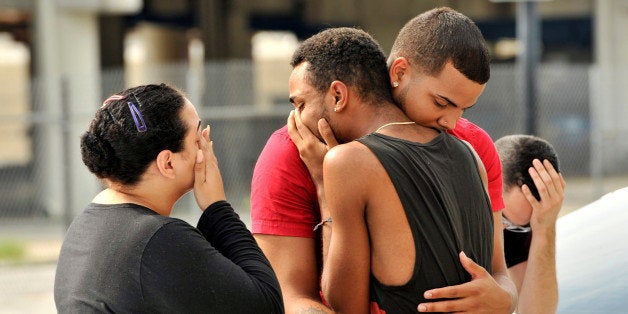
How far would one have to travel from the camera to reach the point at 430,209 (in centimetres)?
246

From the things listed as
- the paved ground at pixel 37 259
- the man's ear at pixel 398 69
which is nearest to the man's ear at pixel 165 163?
the man's ear at pixel 398 69

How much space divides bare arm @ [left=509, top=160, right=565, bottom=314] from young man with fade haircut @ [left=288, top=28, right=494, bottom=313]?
700mm

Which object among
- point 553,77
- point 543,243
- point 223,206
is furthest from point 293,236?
point 553,77

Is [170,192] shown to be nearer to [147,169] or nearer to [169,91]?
[147,169]

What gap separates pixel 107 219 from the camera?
254 cm

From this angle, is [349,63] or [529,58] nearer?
[349,63]

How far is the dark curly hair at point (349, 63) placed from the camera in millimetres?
2646

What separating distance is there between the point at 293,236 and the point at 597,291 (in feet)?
3.75

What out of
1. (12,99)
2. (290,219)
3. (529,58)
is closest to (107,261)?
(290,219)

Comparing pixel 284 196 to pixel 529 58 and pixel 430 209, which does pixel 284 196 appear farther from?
pixel 529 58

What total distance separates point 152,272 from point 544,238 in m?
1.46

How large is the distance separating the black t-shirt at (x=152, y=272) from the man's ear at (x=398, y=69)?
57cm

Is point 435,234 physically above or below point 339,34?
below

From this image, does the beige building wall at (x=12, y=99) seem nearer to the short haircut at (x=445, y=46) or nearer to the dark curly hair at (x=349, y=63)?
the dark curly hair at (x=349, y=63)
